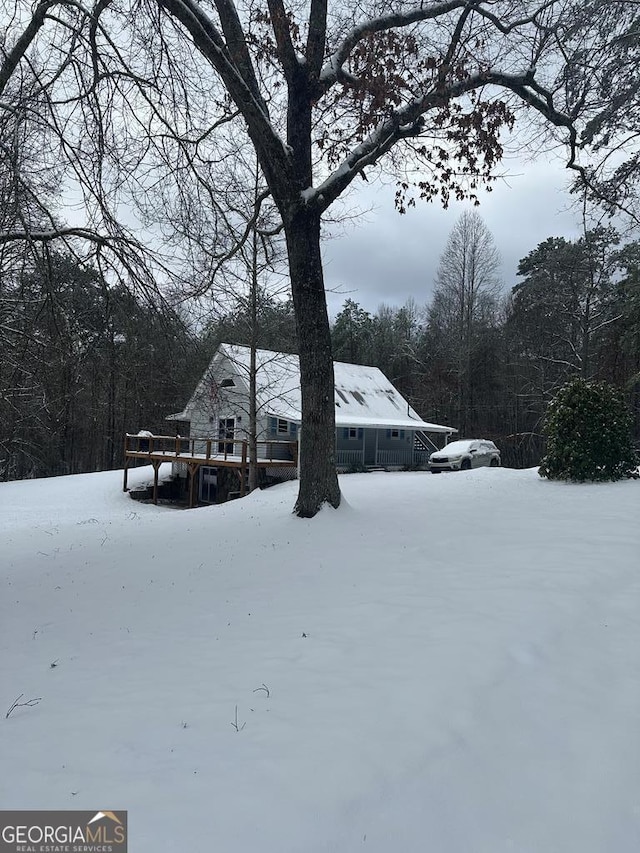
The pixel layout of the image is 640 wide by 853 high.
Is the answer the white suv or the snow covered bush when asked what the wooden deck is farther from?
the snow covered bush

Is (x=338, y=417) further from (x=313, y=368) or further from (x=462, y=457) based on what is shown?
(x=313, y=368)

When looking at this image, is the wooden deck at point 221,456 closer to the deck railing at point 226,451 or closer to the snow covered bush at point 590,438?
the deck railing at point 226,451

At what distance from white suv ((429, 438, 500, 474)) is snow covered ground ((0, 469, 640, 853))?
54.7 feet

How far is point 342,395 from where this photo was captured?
86.0 ft

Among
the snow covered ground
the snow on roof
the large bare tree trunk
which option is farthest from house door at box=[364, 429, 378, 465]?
the snow covered ground

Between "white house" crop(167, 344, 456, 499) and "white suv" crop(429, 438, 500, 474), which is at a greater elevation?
"white house" crop(167, 344, 456, 499)

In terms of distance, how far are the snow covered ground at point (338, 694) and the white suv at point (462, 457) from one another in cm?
1668

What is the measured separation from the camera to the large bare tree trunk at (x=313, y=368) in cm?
863

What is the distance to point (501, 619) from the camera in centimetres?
443

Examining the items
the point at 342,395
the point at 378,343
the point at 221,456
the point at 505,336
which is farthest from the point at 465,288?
the point at 221,456

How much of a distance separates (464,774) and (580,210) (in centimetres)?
1034

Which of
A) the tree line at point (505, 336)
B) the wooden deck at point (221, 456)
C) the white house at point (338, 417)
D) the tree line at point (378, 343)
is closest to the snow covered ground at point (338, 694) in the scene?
the tree line at point (378, 343)

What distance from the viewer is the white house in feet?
75.2

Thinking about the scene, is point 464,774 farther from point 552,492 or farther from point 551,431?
point 551,431
